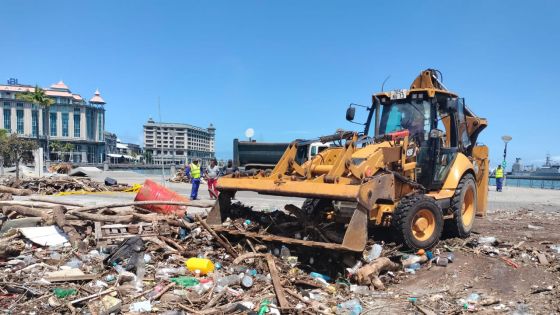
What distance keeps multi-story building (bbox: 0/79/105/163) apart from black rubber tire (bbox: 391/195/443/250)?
10179 cm

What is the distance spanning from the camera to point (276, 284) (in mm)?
5105

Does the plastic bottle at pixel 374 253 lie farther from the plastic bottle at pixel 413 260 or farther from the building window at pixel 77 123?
the building window at pixel 77 123

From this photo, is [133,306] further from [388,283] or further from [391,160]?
[391,160]

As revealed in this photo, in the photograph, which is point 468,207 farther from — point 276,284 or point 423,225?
point 276,284

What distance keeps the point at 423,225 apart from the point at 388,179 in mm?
1029

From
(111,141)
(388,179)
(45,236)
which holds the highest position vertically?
(111,141)

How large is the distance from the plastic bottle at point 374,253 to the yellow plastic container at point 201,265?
197cm

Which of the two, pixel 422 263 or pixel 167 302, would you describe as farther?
pixel 422 263

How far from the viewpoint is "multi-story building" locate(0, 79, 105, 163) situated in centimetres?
10244

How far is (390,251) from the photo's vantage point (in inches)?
238

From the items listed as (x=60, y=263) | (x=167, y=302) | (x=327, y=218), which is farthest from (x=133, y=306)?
(x=327, y=218)

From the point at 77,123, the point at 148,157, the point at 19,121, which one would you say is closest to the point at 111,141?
the point at 148,157

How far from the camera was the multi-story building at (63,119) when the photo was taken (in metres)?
102

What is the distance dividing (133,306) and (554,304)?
173 inches
